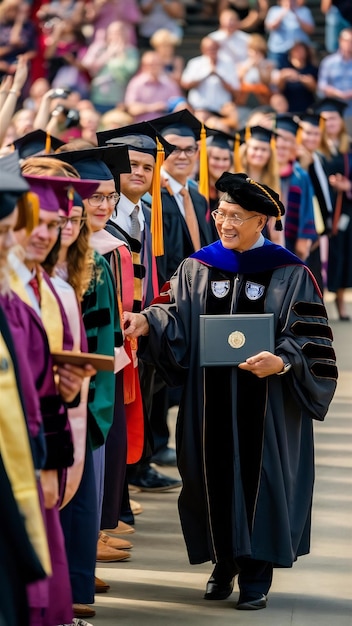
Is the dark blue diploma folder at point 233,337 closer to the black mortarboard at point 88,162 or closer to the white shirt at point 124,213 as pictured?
the black mortarboard at point 88,162

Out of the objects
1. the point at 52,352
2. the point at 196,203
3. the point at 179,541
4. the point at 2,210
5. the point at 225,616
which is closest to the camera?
the point at 2,210

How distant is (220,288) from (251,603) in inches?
50.9

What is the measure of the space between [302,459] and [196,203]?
10.7ft

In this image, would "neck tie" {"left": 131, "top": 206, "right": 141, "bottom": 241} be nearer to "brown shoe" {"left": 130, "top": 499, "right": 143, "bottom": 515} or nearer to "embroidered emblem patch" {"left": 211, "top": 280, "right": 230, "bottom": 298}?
"embroidered emblem patch" {"left": 211, "top": 280, "right": 230, "bottom": 298}

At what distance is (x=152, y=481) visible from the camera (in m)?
8.37

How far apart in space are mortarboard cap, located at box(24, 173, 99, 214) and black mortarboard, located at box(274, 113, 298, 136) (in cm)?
746

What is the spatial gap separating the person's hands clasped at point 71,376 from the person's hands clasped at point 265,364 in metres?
1.28

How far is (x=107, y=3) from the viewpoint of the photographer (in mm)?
17828

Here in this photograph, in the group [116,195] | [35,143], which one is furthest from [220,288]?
[35,143]

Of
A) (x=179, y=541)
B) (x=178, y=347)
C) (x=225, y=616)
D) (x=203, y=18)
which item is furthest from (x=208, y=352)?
(x=203, y=18)

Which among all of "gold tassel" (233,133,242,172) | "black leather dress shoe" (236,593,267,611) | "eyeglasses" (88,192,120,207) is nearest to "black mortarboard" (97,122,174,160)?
"eyeglasses" (88,192,120,207)

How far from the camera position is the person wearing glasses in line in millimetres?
5941

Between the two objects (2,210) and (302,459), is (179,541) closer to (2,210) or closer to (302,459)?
(302,459)

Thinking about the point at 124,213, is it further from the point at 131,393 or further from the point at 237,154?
the point at 237,154
